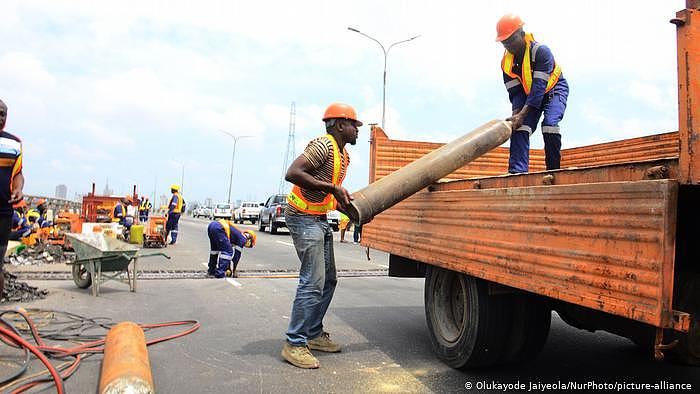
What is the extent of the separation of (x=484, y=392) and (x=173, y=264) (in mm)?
9238

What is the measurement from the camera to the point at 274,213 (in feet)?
76.7

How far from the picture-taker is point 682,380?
3.88 meters

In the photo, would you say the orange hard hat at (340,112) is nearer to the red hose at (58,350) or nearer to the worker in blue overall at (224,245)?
the red hose at (58,350)

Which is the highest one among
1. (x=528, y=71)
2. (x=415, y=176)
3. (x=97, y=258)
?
(x=528, y=71)

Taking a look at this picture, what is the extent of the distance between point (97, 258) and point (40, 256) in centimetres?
538

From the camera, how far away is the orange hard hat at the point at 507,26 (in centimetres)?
464

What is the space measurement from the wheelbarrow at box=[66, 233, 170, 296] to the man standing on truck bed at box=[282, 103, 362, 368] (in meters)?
3.30

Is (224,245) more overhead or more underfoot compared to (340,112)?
more underfoot

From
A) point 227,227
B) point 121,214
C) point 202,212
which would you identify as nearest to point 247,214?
point 121,214

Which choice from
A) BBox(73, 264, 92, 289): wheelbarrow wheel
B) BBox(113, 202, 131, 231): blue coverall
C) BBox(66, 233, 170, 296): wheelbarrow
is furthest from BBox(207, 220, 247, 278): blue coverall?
BBox(113, 202, 131, 231): blue coverall

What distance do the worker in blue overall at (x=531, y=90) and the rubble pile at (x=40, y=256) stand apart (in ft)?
33.1

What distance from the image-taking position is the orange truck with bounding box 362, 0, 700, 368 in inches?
83.5

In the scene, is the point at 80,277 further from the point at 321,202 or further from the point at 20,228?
the point at 321,202

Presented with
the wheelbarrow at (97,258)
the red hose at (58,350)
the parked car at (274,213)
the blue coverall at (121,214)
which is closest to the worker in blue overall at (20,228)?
the wheelbarrow at (97,258)
